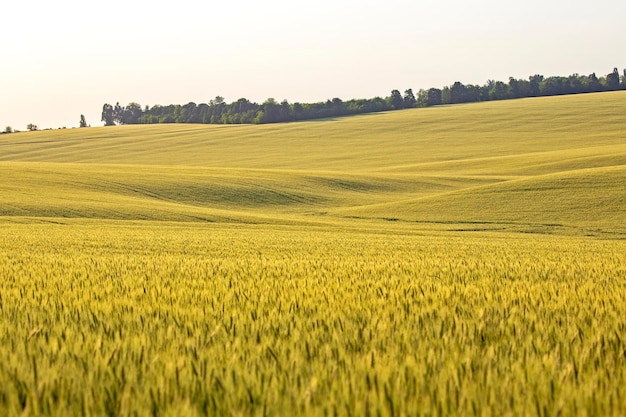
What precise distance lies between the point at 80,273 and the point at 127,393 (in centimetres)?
567

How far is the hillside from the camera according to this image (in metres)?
35.0

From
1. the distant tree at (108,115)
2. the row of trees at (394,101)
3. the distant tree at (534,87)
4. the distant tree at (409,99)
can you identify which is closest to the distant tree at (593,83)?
the row of trees at (394,101)

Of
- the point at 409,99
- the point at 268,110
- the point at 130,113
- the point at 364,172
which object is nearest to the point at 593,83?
the point at 409,99

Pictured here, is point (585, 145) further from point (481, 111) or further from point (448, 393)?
point (448, 393)

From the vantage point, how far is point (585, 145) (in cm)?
6619

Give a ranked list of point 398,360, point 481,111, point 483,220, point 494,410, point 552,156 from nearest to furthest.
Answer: point 494,410 < point 398,360 < point 483,220 < point 552,156 < point 481,111

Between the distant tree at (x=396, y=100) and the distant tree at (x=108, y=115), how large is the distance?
236ft

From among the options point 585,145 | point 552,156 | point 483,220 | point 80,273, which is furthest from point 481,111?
point 80,273

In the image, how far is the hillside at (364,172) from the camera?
3503 cm

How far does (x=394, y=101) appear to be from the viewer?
4961 inches

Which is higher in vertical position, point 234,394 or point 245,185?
point 234,394

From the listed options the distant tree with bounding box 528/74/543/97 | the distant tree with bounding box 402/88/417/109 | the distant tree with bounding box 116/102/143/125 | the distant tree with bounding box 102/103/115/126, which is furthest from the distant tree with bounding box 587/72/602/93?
the distant tree with bounding box 102/103/115/126

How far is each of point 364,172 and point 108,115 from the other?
125642 mm

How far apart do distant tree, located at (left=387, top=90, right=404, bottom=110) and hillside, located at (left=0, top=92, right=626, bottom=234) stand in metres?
26.4
